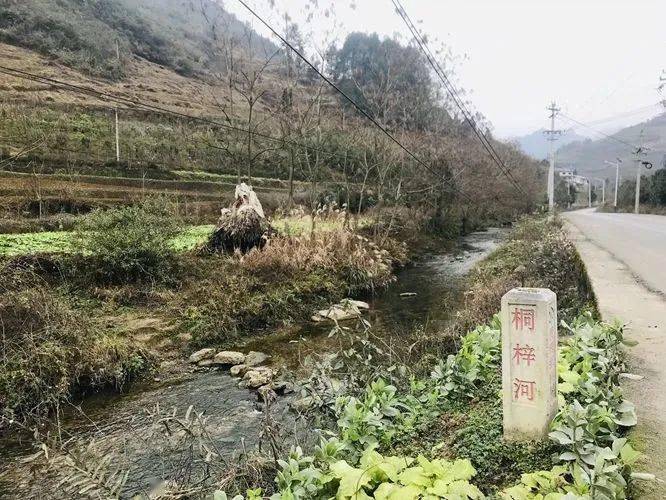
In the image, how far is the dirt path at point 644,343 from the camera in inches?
104

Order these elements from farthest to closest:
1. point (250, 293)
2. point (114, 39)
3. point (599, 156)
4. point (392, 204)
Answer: point (599, 156) < point (114, 39) < point (392, 204) < point (250, 293)

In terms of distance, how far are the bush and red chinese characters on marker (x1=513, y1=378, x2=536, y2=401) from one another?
9471 millimetres

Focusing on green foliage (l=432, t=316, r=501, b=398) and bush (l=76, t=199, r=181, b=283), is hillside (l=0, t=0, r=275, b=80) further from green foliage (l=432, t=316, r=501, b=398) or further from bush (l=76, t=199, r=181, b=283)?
Result: green foliage (l=432, t=316, r=501, b=398)

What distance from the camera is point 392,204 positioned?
23141mm

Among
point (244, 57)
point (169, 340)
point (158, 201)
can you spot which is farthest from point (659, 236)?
point (244, 57)

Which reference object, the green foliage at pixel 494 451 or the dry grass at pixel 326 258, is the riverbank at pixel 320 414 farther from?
the dry grass at pixel 326 258

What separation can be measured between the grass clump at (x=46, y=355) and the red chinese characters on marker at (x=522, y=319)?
6092 mm

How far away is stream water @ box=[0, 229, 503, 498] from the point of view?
4.64 meters

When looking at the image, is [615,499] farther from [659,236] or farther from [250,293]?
[659,236]

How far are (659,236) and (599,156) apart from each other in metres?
133

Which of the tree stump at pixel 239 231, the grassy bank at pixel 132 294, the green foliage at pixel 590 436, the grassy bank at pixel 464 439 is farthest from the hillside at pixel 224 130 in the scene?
the green foliage at pixel 590 436

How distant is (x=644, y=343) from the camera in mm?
4457

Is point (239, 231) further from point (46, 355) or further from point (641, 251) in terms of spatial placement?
point (641, 251)

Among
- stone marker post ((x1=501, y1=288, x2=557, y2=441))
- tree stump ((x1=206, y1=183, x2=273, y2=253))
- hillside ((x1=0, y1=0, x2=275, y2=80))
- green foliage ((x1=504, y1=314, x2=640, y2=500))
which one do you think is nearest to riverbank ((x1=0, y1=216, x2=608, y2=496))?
stone marker post ((x1=501, y1=288, x2=557, y2=441))
